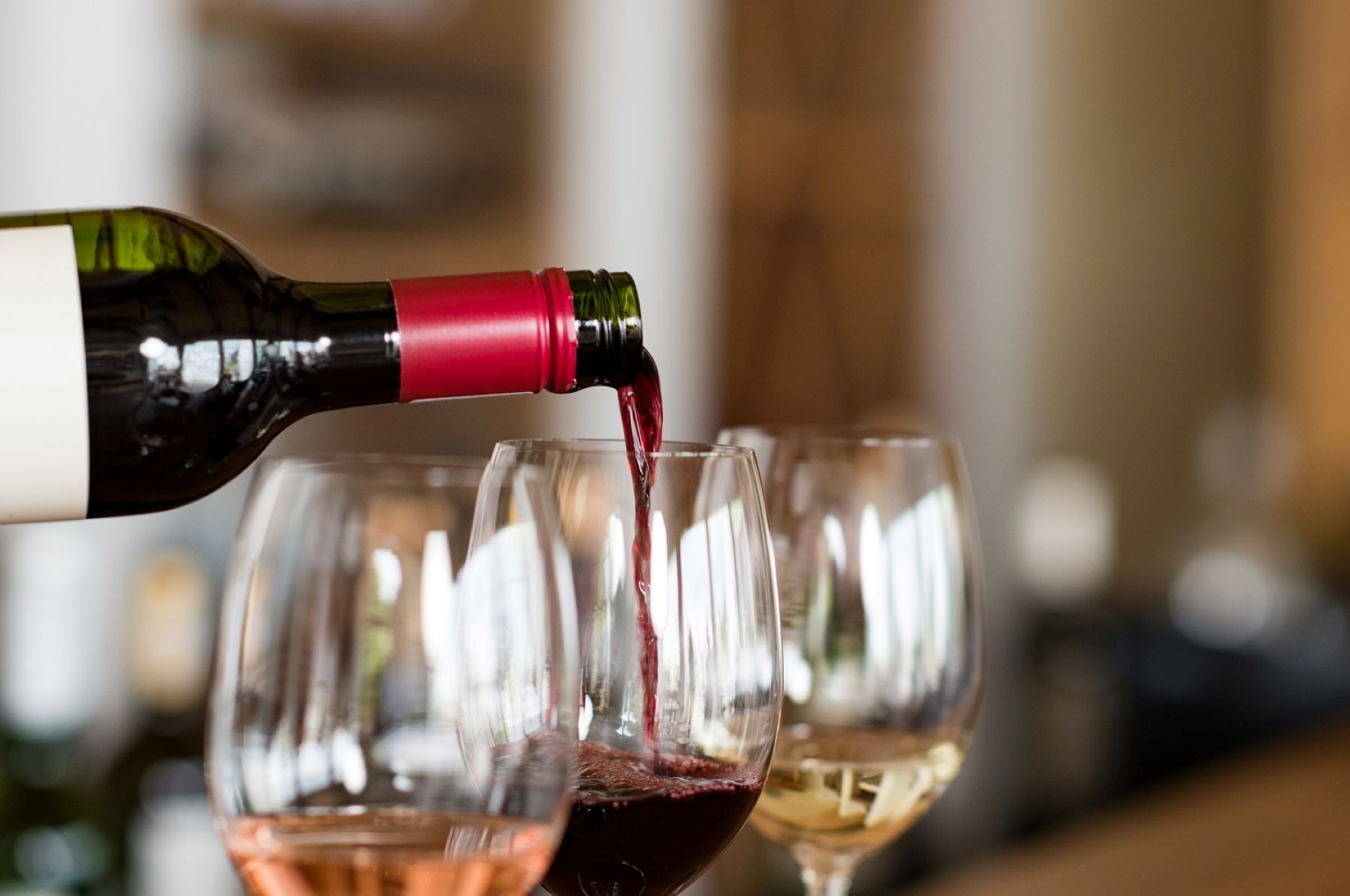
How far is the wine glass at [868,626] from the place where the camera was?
642 millimetres

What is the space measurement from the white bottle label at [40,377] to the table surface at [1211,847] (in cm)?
80

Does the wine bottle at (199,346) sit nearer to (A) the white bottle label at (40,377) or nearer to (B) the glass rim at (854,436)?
(A) the white bottle label at (40,377)

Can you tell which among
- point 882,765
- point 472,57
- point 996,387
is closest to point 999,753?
point 996,387

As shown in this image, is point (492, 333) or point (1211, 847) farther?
point (1211, 847)

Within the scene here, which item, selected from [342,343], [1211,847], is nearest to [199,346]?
[342,343]

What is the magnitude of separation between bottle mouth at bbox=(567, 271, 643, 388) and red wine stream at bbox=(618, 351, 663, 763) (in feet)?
0.04

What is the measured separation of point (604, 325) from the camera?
0.50 meters

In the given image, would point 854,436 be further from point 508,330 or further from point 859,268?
point 859,268

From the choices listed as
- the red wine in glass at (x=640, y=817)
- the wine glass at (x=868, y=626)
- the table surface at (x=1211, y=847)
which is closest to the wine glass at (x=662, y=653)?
the red wine in glass at (x=640, y=817)

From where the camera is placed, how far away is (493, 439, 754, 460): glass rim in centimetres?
52

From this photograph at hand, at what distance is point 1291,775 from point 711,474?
3.92ft

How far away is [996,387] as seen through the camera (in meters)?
2.81

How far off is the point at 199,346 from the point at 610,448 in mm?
141

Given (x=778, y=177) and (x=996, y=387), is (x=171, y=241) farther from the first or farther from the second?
(x=996, y=387)
